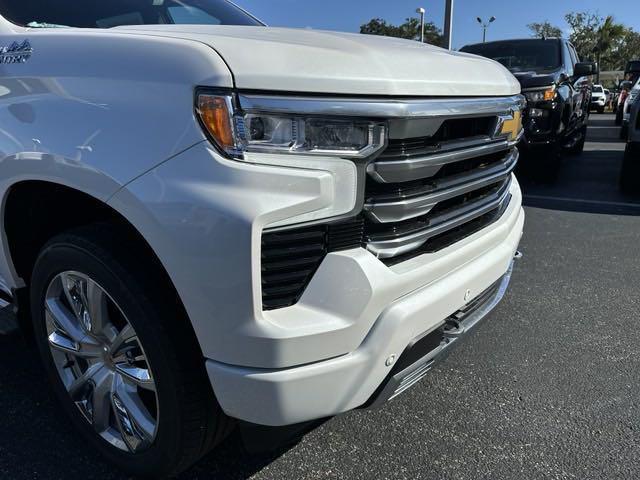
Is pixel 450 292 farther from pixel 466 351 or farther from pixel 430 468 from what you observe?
pixel 466 351

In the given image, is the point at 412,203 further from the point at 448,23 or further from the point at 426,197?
the point at 448,23

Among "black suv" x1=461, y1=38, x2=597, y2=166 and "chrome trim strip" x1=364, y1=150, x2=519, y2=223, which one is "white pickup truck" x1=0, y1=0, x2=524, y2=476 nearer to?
"chrome trim strip" x1=364, y1=150, x2=519, y2=223

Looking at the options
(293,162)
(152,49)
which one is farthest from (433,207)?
(152,49)

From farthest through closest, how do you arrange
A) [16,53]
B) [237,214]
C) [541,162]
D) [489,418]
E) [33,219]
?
[541,162], [489,418], [33,219], [16,53], [237,214]

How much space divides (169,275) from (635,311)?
A: 3.11 metres

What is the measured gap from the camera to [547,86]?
20.7ft

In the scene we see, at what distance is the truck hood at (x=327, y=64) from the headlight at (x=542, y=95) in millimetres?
4799

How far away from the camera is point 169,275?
1.57 m

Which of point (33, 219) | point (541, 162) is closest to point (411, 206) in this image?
point (33, 219)

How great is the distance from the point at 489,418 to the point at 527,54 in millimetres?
6480

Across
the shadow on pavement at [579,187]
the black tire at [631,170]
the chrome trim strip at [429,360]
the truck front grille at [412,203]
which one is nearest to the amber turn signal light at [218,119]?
the truck front grille at [412,203]

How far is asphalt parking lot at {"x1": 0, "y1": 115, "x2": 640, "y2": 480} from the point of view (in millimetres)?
2113

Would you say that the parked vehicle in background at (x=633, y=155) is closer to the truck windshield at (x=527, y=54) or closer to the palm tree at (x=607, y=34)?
the truck windshield at (x=527, y=54)

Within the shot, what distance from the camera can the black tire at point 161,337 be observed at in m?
1.66
